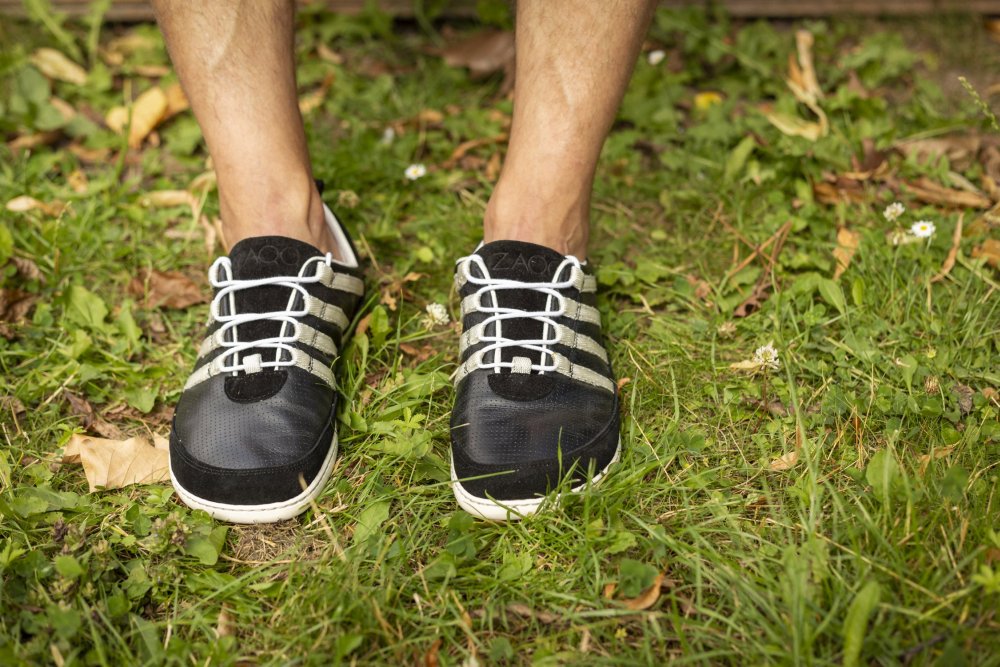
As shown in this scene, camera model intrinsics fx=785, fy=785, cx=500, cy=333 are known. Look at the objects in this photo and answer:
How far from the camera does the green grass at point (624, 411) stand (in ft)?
4.35

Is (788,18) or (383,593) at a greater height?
(788,18)

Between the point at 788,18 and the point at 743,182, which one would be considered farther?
the point at 788,18

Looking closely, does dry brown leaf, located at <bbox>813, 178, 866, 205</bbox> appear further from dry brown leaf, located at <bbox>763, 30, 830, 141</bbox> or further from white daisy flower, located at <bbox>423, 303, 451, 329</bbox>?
white daisy flower, located at <bbox>423, 303, 451, 329</bbox>

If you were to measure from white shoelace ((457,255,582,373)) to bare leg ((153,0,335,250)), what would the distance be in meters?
0.42

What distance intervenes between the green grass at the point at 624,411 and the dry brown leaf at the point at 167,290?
0.05m

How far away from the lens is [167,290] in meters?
2.04

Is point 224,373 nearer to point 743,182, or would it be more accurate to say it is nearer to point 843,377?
point 843,377

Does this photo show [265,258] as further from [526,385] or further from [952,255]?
[952,255]

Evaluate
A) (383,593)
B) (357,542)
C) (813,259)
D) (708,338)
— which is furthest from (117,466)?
(813,259)

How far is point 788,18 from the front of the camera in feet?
9.62

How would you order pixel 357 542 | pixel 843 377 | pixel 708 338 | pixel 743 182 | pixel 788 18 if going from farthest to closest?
pixel 788 18
pixel 743 182
pixel 708 338
pixel 843 377
pixel 357 542

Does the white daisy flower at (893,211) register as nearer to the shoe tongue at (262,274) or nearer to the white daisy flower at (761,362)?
the white daisy flower at (761,362)

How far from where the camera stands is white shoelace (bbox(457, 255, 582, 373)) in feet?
5.20

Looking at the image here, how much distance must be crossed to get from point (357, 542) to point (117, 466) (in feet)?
1.79
